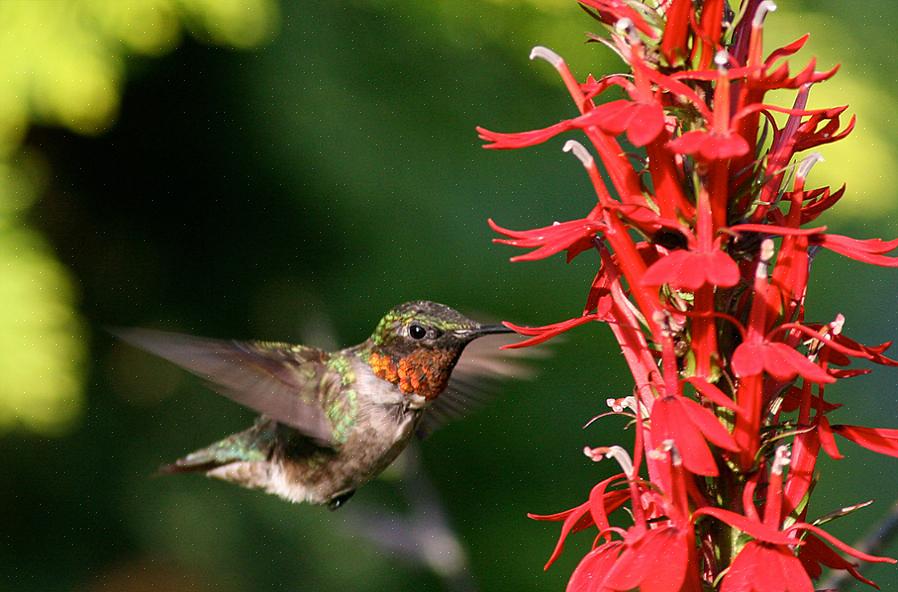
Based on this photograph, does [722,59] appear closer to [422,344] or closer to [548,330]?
[548,330]

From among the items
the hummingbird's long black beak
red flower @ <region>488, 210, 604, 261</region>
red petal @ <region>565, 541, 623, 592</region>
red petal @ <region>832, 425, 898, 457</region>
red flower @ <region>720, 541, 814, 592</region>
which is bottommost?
the hummingbird's long black beak

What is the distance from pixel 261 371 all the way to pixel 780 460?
1011 mm

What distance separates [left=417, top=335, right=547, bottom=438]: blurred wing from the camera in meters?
2.12

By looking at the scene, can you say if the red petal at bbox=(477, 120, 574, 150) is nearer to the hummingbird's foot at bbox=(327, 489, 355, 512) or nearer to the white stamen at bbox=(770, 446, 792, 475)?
the white stamen at bbox=(770, 446, 792, 475)

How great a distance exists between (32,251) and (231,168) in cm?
90

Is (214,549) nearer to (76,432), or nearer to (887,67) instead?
(76,432)

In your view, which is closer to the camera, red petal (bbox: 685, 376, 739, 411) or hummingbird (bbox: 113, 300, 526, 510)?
red petal (bbox: 685, 376, 739, 411)

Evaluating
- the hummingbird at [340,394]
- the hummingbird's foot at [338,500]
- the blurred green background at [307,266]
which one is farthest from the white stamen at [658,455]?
the blurred green background at [307,266]

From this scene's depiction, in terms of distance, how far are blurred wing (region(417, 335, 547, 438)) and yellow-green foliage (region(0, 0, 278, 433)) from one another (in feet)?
2.51

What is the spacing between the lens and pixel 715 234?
3.62ft

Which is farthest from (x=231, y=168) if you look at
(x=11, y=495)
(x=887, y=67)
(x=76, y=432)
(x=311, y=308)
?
(x=887, y=67)

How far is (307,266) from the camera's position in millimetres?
3156

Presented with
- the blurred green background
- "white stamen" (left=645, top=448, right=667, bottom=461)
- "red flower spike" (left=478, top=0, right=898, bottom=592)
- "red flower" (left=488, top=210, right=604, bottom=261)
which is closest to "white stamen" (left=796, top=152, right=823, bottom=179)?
"red flower spike" (left=478, top=0, right=898, bottom=592)

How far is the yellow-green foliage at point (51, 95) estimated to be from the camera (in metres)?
2.20
